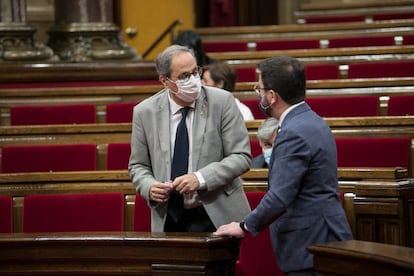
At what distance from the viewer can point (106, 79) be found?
16.8 feet

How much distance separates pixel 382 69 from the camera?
5.05 metres

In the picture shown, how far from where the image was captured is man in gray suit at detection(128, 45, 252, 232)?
8.25 feet

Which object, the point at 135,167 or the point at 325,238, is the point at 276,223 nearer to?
the point at 325,238

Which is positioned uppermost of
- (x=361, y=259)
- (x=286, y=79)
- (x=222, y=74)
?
(x=286, y=79)

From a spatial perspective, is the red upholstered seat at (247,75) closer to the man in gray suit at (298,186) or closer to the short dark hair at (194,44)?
the short dark hair at (194,44)

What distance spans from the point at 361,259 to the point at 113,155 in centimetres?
185

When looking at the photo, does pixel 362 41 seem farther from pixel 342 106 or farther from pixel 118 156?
pixel 118 156

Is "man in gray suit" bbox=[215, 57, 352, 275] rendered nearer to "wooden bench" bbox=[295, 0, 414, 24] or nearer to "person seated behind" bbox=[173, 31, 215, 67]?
"person seated behind" bbox=[173, 31, 215, 67]

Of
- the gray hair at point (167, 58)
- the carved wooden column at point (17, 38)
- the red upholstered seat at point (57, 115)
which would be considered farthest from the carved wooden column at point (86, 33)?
the gray hair at point (167, 58)

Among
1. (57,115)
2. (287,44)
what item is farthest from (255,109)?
(287,44)

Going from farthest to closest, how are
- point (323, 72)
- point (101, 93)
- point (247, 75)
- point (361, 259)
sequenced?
point (247, 75), point (323, 72), point (101, 93), point (361, 259)

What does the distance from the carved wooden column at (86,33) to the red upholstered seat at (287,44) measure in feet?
3.95

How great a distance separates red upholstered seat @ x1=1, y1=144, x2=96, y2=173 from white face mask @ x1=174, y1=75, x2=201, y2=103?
1.20 meters

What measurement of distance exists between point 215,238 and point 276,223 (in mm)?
141
